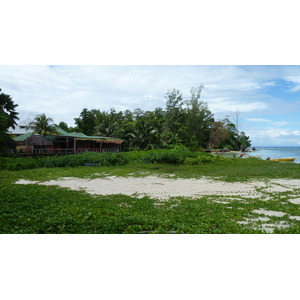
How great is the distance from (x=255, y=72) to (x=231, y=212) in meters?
3.94

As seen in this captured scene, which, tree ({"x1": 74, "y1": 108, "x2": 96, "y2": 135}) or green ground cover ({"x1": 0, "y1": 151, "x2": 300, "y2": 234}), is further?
tree ({"x1": 74, "y1": 108, "x2": 96, "y2": 135})

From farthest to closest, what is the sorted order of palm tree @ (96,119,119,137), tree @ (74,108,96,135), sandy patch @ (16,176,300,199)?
tree @ (74,108,96,135) < palm tree @ (96,119,119,137) < sandy patch @ (16,176,300,199)

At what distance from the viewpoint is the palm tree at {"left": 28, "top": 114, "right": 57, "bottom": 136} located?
14298mm

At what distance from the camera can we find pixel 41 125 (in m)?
14.5

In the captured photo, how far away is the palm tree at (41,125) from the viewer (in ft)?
46.9

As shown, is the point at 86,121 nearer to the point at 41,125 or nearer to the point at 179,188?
the point at 41,125

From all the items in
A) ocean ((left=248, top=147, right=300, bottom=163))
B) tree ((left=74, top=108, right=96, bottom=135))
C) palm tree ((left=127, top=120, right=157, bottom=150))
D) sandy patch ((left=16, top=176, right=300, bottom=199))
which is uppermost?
tree ((left=74, top=108, right=96, bottom=135))

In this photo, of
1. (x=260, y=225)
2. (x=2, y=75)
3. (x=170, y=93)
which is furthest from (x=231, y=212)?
(x=170, y=93)

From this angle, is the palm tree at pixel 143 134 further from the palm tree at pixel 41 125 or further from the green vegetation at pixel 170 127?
the palm tree at pixel 41 125

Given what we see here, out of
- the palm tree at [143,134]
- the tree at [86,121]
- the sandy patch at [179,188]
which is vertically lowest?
the sandy patch at [179,188]

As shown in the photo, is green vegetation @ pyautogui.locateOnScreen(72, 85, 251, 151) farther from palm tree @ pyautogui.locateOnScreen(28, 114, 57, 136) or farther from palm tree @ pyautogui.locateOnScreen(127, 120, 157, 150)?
palm tree @ pyautogui.locateOnScreen(28, 114, 57, 136)

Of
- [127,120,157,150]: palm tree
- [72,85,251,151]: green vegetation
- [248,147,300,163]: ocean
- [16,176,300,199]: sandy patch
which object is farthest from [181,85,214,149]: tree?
[16,176,300,199]: sandy patch

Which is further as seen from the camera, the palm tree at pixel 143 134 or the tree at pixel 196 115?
the tree at pixel 196 115

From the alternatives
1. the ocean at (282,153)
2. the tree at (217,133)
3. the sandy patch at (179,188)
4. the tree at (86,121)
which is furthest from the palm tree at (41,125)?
the ocean at (282,153)
